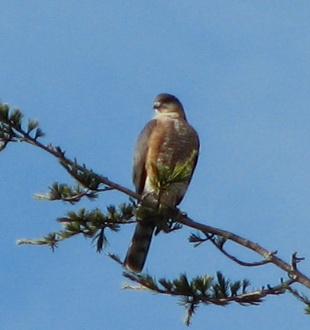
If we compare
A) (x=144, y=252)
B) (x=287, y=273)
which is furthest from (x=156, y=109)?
(x=287, y=273)

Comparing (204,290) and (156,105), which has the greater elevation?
(156,105)

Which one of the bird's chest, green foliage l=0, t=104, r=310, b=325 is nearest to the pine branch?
green foliage l=0, t=104, r=310, b=325

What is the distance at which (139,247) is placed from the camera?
20.0ft

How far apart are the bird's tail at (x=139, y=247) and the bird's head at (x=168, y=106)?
134 cm

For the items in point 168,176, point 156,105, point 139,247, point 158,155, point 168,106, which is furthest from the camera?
point 156,105

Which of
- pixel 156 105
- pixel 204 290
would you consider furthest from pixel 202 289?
pixel 156 105

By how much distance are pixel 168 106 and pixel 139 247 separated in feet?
5.54

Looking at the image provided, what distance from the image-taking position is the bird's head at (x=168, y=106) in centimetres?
729

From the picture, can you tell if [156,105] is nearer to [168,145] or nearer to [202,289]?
[168,145]

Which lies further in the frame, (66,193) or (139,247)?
(139,247)

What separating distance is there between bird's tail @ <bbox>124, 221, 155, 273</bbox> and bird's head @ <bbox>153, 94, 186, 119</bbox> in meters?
1.34

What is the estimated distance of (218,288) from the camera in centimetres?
448

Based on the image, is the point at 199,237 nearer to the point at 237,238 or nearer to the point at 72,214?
the point at 237,238

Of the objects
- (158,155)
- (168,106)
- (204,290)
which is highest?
(168,106)
